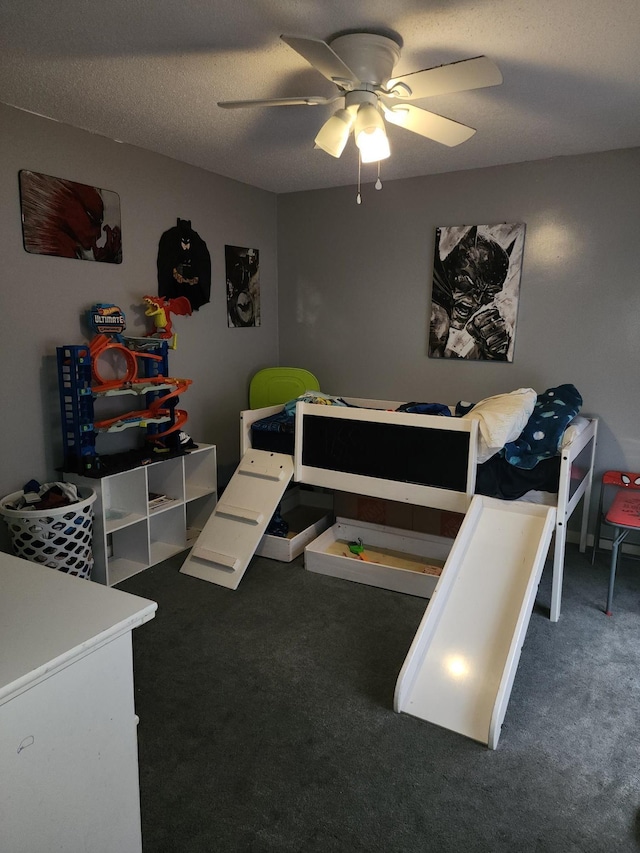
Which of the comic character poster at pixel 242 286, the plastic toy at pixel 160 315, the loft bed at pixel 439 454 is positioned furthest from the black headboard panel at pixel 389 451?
the comic character poster at pixel 242 286

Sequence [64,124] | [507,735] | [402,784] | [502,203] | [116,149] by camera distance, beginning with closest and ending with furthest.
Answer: [402,784] → [507,735] → [64,124] → [116,149] → [502,203]

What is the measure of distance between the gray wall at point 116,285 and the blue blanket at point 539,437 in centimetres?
209

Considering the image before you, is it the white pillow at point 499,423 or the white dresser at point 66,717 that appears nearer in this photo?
the white dresser at point 66,717

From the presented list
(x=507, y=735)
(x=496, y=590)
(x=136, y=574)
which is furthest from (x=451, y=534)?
(x=136, y=574)

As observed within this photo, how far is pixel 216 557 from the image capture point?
3.10m

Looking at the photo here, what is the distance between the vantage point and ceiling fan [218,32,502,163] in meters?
1.82

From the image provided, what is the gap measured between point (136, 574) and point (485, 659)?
193 centimetres

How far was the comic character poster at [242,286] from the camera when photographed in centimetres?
400

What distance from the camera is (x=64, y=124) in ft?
9.21

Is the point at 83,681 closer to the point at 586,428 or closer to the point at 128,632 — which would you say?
the point at 128,632

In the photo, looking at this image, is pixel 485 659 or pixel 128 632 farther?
pixel 485 659

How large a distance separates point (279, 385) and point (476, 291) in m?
1.52

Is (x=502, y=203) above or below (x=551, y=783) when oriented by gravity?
above

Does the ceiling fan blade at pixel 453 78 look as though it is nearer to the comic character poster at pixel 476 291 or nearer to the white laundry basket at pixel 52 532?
the comic character poster at pixel 476 291
